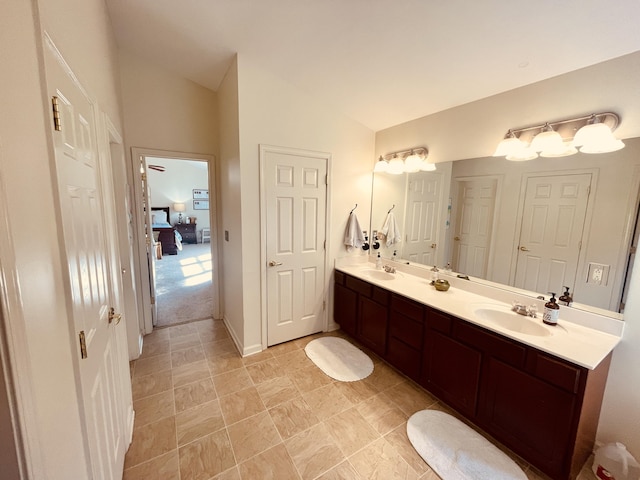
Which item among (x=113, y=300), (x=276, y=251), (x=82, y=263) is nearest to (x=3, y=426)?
(x=82, y=263)

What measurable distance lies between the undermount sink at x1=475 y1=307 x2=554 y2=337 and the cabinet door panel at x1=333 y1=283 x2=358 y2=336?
1.22 meters

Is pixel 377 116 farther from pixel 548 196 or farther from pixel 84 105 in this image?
pixel 84 105

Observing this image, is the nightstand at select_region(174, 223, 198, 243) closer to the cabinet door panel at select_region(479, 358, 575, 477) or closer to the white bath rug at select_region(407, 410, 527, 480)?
the white bath rug at select_region(407, 410, 527, 480)

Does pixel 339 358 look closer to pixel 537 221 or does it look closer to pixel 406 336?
pixel 406 336

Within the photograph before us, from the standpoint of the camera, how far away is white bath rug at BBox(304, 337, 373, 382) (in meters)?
2.44

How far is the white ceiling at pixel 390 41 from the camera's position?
143 cm

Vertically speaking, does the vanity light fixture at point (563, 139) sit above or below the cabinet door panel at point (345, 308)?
above

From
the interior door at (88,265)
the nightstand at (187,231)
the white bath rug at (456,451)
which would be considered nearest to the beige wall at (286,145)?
the interior door at (88,265)

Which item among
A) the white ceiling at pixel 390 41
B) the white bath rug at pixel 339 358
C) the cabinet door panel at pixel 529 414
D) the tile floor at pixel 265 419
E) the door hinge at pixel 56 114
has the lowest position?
the tile floor at pixel 265 419

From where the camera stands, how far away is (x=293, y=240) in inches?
110

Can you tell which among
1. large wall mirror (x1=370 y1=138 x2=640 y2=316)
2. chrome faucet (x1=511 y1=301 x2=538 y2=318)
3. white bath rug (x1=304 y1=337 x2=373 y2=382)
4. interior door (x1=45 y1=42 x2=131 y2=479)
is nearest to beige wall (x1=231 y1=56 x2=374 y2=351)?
white bath rug (x1=304 y1=337 x2=373 y2=382)

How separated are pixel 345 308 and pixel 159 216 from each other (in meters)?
7.85

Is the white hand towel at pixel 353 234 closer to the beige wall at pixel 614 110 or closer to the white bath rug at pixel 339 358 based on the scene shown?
the white bath rug at pixel 339 358

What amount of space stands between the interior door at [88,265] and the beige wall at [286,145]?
118cm
